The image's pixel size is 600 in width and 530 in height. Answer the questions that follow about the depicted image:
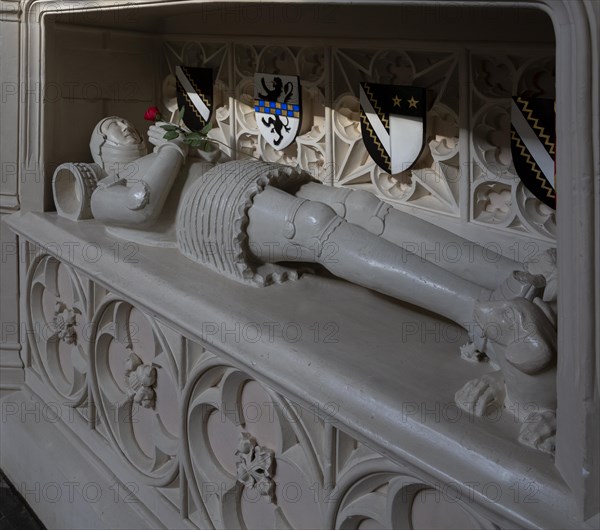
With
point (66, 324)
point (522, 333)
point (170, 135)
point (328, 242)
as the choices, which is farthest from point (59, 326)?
point (522, 333)

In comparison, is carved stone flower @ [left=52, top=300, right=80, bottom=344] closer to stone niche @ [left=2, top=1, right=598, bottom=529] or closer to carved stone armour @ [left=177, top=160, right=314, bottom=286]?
stone niche @ [left=2, top=1, right=598, bottom=529]

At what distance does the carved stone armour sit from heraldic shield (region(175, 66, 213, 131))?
2.13 feet

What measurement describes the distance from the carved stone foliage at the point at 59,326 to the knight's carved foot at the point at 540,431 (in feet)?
4.98

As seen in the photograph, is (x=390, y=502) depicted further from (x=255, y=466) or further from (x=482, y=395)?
(x=255, y=466)

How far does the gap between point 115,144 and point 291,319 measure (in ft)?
3.65

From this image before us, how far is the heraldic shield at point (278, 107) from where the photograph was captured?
92.7 inches

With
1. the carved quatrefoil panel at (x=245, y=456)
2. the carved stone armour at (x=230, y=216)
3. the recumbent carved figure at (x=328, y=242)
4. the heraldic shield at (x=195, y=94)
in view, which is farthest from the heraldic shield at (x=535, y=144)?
the heraldic shield at (x=195, y=94)

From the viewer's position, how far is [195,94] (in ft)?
9.03

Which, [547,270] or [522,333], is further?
[547,270]

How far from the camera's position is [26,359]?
2936 millimetres

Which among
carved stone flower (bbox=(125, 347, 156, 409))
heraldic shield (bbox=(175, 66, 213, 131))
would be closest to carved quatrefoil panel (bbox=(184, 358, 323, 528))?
carved stone flower (bbox=(125, 347, 156, 409))

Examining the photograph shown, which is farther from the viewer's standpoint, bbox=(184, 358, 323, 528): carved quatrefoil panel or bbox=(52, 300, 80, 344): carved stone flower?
bbox=(52, 300, 80, 344): carved stone flower

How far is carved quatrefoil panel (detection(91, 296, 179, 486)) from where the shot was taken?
2074 mm

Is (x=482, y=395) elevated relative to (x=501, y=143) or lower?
lower
